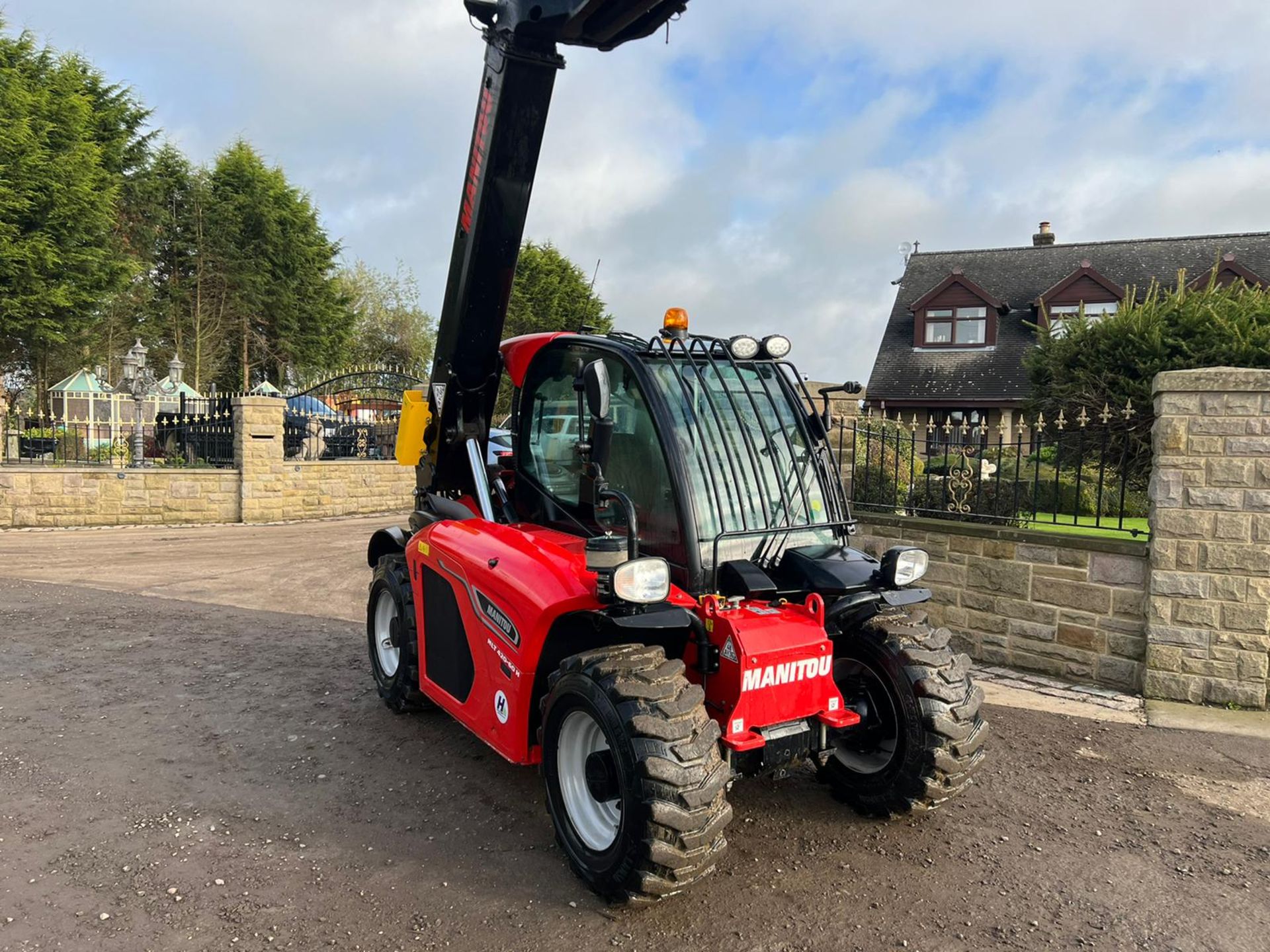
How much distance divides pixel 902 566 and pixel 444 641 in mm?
2389

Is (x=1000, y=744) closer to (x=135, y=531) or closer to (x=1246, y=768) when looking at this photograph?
(x=1246, y=768)

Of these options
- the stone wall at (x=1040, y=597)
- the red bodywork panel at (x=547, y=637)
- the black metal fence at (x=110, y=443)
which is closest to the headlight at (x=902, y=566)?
the red bodywork panel at (x=547, y=637)

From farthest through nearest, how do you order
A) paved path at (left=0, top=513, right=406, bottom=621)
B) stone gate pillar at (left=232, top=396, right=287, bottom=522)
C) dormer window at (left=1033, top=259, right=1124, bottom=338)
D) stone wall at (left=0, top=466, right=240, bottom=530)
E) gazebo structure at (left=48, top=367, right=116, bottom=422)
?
dormer window at (left=1033, top=259, right=1124, bottom=338)
gazebo structure at (left=48, top=367, right=116, bottom=422)
stone gate pillar at (left=232, top=396, right=287, bottom=522)
stone wall at (left=0, top=466, right=240, bottom=530)
paved path at (left=0, top=513, right=406, bottom=621)

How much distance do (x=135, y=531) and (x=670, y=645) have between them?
12858mm

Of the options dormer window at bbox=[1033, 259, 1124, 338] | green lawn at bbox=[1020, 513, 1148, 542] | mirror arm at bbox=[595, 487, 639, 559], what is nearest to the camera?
mirror arm at bbox=[595, 487, 639, 559]

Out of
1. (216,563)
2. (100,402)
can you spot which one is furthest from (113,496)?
(100,402)

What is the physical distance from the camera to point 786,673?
3369 millimetres

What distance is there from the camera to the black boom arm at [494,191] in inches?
173

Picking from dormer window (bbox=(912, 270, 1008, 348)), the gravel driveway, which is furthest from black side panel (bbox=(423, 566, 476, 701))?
dormer window (bbox=(912, 270, 1008, 348))

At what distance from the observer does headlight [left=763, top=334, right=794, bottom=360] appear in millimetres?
4188

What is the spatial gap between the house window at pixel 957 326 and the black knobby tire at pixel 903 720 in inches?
987

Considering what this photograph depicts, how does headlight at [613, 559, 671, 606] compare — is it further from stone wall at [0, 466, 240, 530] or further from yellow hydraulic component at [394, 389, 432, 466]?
stone wall at [0, 466, 240, 530]

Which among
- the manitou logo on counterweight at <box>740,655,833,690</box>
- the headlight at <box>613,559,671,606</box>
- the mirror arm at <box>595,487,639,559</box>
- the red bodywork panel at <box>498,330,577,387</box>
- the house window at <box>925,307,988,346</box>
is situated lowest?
the manitou logo on counterweight at <box>740,655,833,690</box>

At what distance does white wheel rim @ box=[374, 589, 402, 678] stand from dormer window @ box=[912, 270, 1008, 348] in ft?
81.7
